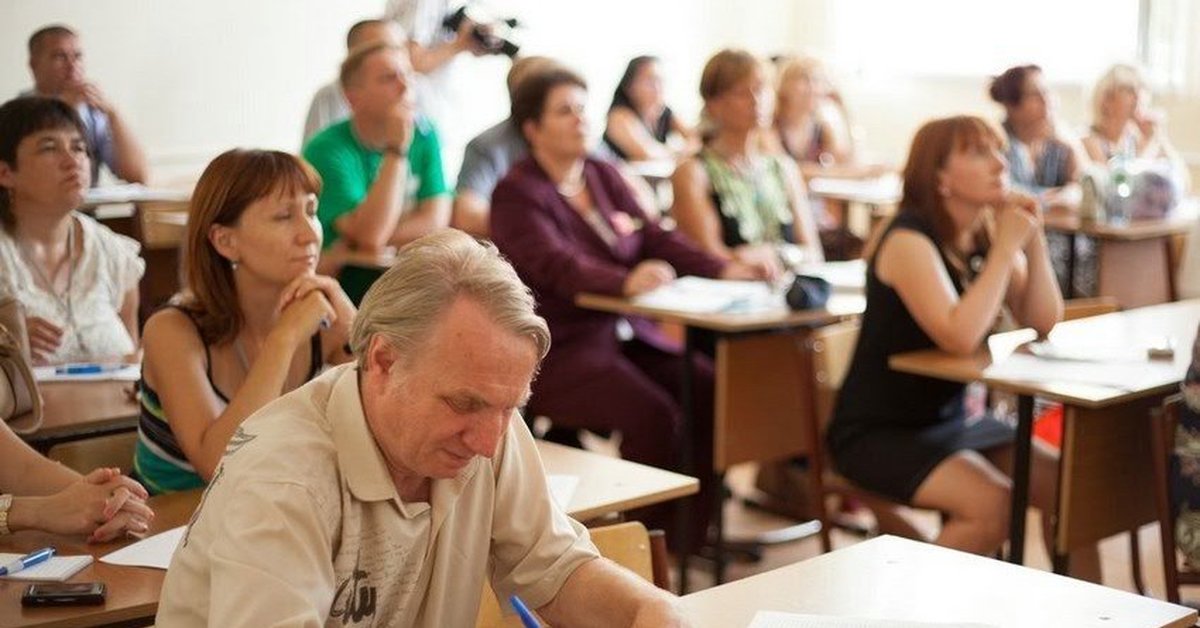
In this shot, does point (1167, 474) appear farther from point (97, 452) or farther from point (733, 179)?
point (733, 179)

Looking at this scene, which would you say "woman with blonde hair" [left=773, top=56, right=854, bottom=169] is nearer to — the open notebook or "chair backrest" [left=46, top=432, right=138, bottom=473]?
"chair backrest" [left=46, top=432, right=138, bottom=473]

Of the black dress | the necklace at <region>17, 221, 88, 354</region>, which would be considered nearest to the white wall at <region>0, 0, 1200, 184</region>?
the necklace at <region>17, 221, 88, 354</region>

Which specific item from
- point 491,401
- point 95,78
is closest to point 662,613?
point 491,401

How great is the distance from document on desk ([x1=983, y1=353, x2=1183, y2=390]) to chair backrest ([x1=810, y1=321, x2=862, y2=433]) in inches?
17.4

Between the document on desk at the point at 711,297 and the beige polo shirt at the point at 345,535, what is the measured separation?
223 cm

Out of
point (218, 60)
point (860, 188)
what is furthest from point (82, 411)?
point (860, 188)

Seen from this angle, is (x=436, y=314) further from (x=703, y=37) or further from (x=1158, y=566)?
(x=703, y=37)

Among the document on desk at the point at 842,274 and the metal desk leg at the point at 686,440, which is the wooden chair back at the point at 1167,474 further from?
the document on desk at the point at 842,274

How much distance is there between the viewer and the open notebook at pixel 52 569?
2203 mm

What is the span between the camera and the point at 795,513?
4926 millimetres

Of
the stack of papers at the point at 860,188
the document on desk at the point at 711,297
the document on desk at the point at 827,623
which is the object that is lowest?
the stack of papers at the point at 860,188

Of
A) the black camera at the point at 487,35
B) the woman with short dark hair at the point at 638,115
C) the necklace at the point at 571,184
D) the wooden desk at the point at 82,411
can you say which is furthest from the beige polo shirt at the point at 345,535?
the woman with short dark hair at the point at 638,115

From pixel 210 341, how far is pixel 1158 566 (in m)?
2.79

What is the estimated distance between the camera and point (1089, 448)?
132 inches
